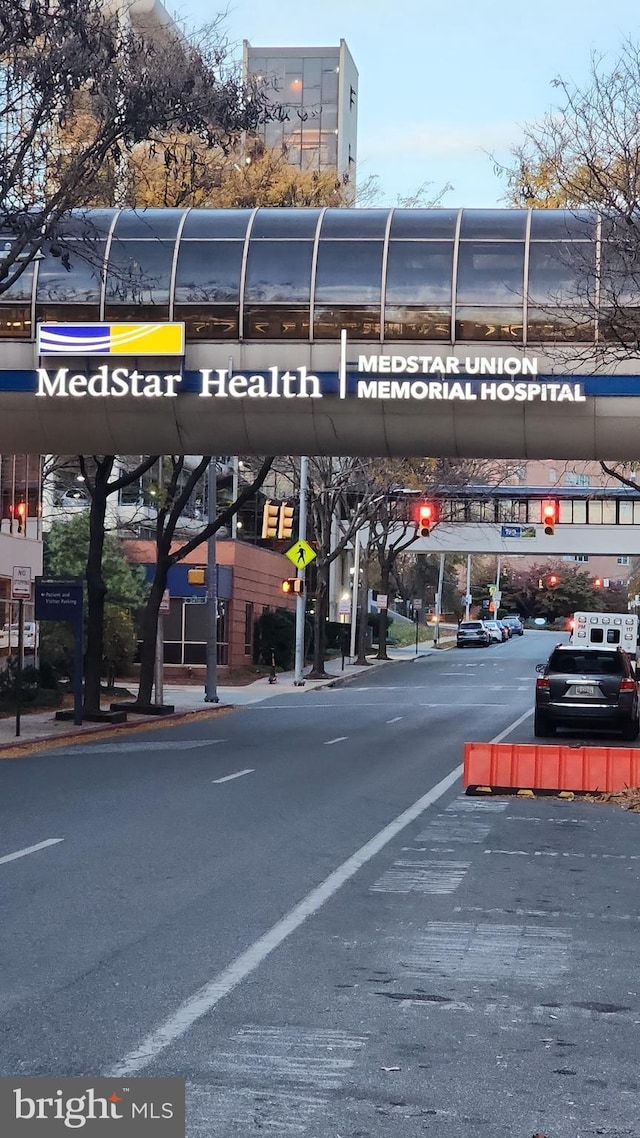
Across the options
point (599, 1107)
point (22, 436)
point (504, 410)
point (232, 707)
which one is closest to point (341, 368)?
point (504, 410)

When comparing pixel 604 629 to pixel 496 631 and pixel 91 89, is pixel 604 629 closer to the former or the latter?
pixel 91 89

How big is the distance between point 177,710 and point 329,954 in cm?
2930

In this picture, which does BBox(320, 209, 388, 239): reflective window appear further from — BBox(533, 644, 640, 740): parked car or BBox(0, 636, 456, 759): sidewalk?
BBox(0, 636, 456, 759): sidewalk

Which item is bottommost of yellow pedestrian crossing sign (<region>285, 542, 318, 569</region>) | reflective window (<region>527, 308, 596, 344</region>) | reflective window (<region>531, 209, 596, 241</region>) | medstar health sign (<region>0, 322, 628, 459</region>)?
yellow pedestrian crossing sign (<region>285, 542, 318, 569</region>)

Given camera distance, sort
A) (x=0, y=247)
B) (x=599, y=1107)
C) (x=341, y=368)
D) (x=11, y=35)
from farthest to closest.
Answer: (x=0, y=247)
(x=341, y=368)
(x=11, y=35)
(x=599, y=1107)

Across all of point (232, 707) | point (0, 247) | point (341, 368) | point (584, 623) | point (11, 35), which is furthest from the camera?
point (584, 623)

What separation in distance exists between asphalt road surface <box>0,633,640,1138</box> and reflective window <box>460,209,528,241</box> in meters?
11.3

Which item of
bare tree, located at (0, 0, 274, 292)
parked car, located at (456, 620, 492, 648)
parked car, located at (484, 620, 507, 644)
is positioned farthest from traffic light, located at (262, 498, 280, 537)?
parked car, located at (484, 620, 507, 644)

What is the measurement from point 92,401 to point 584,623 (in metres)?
28.6

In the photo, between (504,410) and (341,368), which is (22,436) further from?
(504,410)

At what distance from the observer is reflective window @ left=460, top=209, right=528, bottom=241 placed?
26359 millimetres

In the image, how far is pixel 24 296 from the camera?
2708cm

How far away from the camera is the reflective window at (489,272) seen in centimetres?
2608

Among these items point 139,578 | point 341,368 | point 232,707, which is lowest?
point 232,707
